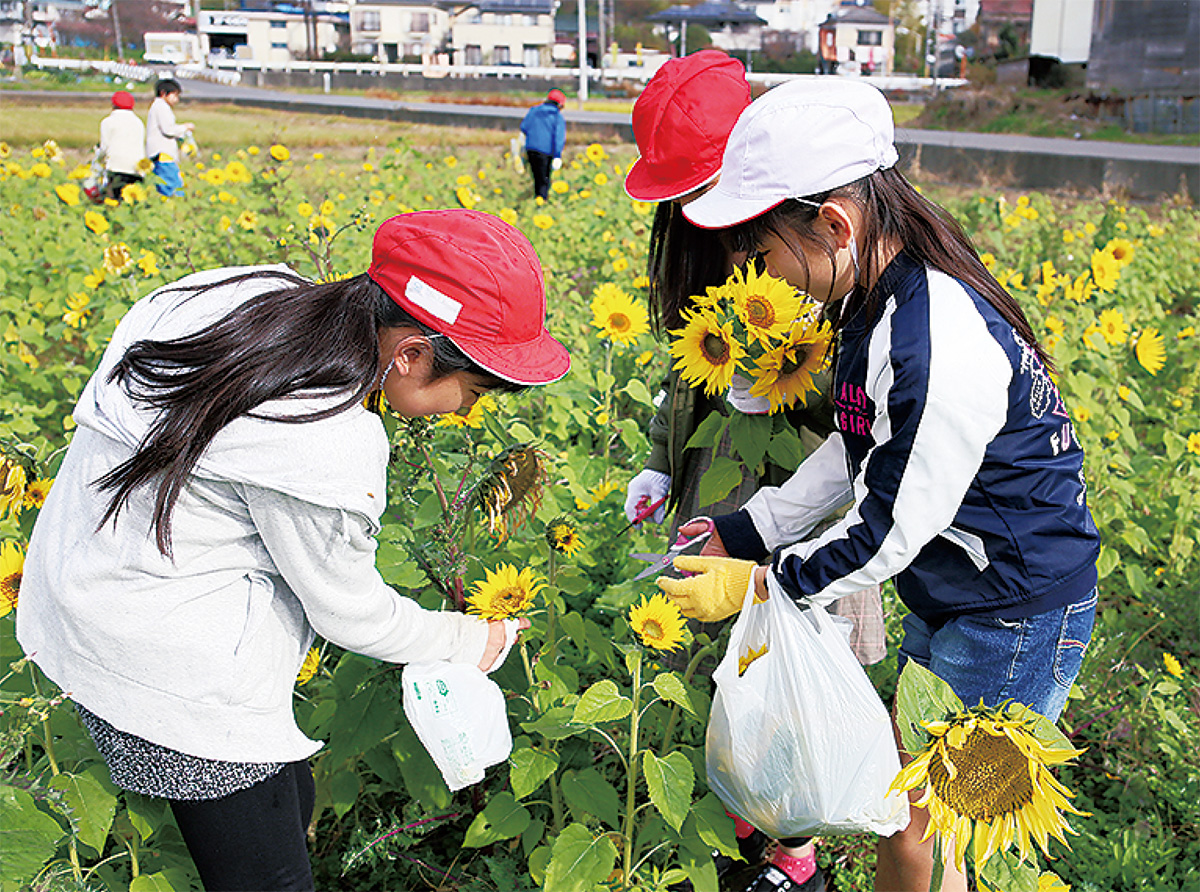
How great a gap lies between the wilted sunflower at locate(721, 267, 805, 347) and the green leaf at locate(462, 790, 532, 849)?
831 millimetres

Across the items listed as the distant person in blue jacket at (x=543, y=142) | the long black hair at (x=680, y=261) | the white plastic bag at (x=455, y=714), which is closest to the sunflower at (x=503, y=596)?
the white plastic bag at (x=455, y=714)

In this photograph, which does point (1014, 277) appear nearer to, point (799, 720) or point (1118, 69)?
point (799, 720)

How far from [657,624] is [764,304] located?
20.1 inches

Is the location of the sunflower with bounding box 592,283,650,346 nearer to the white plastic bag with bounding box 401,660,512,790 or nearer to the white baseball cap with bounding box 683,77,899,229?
the white baseball cap with bounding box 683,77,899,229

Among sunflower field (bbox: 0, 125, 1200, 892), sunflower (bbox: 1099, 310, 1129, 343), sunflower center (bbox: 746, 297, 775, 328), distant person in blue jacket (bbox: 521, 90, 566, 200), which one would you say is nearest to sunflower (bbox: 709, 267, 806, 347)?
sunflower center (bbox: 746, 297, 775, 328)

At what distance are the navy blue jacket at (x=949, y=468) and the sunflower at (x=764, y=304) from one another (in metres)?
0.11

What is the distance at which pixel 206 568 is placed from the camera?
1.18 m

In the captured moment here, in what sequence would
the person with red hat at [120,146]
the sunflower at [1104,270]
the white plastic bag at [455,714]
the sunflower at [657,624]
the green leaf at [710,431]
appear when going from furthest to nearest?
the person with red hat at [120,146] → the sunflower at [1104,270] → the green leaf at [710,431] → the sunflower at [657,624] → the white plastic bag at [455,714]

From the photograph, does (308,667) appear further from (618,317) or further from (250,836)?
(618,317)

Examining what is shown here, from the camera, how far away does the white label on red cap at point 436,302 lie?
3.79 ft

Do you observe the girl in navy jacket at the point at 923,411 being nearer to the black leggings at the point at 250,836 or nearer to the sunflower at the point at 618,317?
the black leggings at the point at 250,836

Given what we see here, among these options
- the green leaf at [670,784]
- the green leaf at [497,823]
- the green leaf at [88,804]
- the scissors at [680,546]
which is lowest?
the green leaf at [497,823]

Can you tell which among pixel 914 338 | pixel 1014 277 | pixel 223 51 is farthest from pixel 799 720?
pixel 223 51

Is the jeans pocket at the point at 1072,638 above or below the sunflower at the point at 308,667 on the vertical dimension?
above
